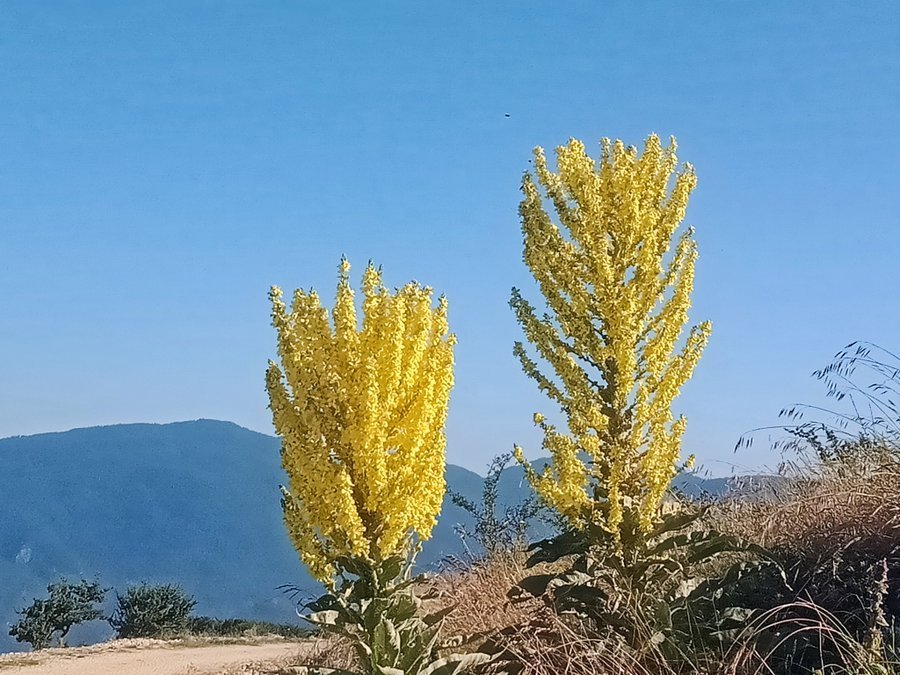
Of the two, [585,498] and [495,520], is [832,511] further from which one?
[495,520]

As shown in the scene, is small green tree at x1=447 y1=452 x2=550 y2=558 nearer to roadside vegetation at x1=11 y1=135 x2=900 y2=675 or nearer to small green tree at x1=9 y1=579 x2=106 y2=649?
roadside vegetation at x1=11 y1=135 x2=900 y2=675

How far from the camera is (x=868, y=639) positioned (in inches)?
220

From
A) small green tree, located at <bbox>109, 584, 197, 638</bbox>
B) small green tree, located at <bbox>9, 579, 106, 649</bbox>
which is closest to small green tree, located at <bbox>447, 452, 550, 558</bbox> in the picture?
small green tree, located at <bbox>109, 584, 197, 638</bbox>

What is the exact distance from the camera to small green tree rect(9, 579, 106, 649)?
22516 millimetres

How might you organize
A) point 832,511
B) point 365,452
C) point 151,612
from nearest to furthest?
1. point 365,452
2. point 832,511
3. point 151,612

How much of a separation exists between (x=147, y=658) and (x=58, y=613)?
9.15 m

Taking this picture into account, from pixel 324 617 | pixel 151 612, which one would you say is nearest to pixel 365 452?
pixel 324 617

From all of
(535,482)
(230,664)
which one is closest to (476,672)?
(535,482)

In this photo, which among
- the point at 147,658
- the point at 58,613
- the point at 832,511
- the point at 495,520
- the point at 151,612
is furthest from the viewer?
the point at 58,613

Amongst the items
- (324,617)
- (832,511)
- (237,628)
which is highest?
(832,511)

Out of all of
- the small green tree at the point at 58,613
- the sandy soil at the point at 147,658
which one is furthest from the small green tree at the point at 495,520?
the small green tree at the point at 58,613

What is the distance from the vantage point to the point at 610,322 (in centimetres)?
696

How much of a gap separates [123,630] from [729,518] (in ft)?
51.4

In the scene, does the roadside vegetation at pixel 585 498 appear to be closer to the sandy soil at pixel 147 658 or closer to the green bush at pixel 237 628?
the sandy soil at pixel 147 658
